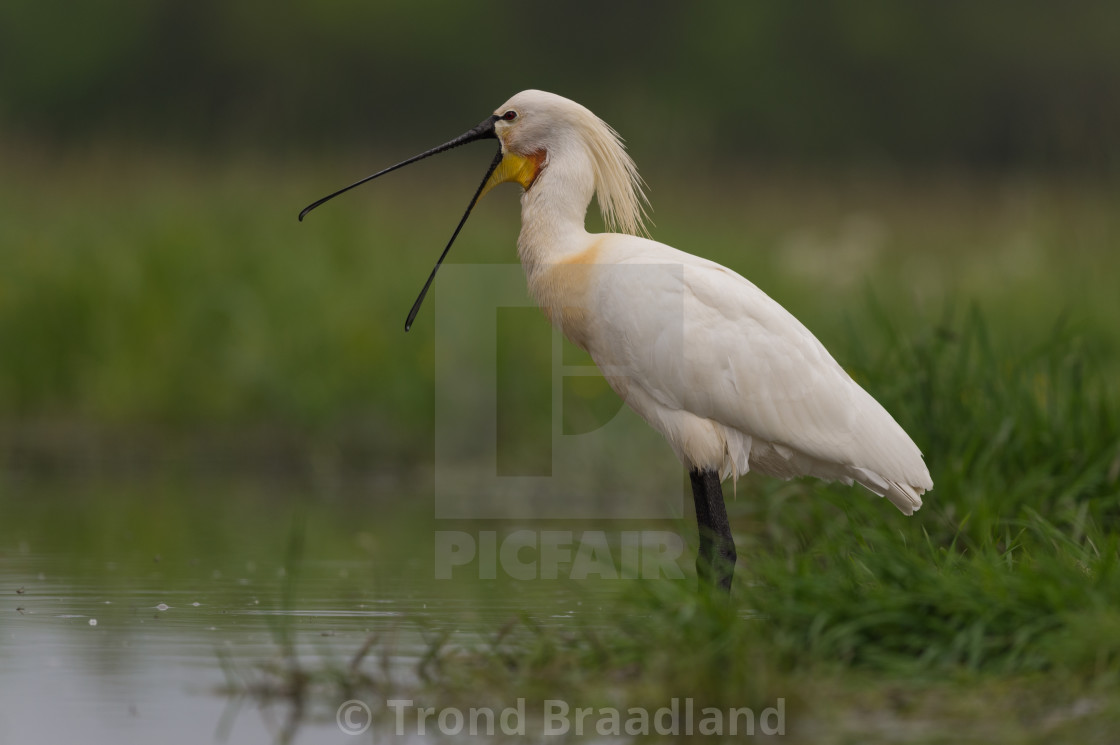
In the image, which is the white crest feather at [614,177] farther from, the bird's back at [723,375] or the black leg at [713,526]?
the black leg at [713,526]

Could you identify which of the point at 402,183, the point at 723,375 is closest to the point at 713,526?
the point at 723,375

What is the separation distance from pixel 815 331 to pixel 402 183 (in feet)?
23.2

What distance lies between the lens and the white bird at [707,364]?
584cm

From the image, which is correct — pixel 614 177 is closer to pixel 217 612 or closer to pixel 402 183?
pixel 217 612

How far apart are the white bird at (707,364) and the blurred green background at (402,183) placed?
174cm

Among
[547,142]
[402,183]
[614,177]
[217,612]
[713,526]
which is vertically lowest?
[217,612]

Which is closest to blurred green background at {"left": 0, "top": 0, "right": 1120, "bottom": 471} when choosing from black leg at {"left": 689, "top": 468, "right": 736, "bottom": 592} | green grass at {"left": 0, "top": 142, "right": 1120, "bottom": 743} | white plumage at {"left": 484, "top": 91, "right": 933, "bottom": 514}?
green grass at {"left": 0, "top": 142, "right": 1120, "bottom": 743}

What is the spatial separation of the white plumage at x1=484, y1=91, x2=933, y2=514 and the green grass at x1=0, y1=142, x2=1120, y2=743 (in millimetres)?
315

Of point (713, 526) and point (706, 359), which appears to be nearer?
point (706, 359)

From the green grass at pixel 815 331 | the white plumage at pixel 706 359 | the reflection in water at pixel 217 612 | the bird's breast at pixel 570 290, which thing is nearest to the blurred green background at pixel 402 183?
the green grass at pixel 815 331

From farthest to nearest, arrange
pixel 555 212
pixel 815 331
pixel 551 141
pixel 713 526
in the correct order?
pixel 815 331 < pixel 551 141 < pixel 555 212 < pixel 713 526

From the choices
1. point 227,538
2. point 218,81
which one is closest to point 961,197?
point 227,538

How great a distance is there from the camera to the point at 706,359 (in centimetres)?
587

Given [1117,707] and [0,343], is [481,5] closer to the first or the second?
[0,343]
